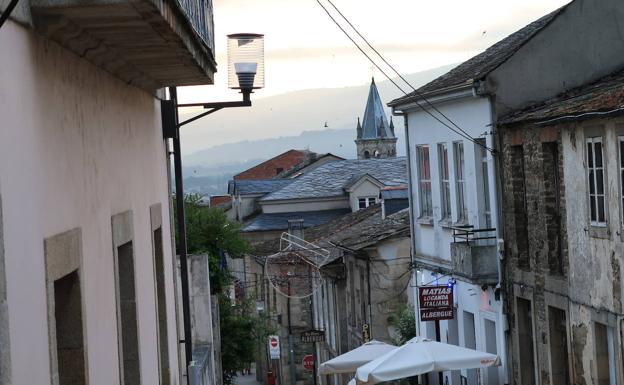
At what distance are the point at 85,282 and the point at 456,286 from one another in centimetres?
1950

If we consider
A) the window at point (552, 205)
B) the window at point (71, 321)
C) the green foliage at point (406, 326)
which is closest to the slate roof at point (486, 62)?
the window at point (552, 205)

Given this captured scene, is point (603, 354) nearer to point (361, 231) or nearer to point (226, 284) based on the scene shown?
point (226, 284)

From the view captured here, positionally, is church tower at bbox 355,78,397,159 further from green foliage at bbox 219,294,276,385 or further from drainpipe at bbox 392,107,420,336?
green foliage at bbox 219,294,276,385

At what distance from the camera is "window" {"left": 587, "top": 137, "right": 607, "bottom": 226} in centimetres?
1770

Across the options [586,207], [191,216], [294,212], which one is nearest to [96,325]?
[586,207]

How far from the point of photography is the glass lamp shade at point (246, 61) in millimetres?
12195

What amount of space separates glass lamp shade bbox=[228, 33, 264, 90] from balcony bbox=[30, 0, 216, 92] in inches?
89.7

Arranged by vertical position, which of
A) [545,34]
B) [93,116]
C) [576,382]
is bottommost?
[576,382]

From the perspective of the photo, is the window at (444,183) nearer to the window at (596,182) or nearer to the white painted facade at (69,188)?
the window at (596,182)

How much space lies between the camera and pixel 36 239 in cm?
570

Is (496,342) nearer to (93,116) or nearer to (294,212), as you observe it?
(93,116)

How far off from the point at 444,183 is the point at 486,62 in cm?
293

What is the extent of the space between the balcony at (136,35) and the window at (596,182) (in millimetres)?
9051

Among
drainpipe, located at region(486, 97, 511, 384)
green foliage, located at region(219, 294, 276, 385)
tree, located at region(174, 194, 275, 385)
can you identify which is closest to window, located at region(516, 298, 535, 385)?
drainpipe, located at region(486, 97, 511, 384)
